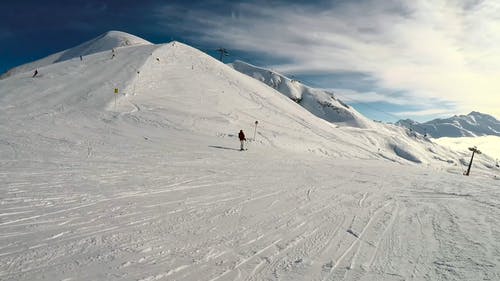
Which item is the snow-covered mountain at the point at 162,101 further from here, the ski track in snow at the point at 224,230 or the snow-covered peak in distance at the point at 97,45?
the snow-covered peak in distance at the point at 97,45

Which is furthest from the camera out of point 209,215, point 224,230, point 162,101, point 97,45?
point 97,45

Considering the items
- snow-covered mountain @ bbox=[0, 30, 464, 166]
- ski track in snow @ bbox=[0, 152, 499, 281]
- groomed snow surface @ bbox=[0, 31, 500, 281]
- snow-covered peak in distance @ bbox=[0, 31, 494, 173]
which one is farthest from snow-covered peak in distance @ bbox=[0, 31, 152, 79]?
ski track in snow @ bbox=[0, 152, 499, 281]

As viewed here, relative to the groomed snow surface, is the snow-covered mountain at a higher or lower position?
higher

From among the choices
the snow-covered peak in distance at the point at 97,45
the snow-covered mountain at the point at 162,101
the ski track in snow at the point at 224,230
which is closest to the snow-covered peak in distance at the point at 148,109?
the snow-covered mountain at the point at 162,101

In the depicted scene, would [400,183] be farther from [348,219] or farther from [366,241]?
[366,241]

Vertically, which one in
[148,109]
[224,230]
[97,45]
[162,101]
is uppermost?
[97,45]

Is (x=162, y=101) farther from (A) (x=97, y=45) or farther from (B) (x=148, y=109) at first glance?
(A) (x=97, y=45)

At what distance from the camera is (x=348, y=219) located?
8.09 meters

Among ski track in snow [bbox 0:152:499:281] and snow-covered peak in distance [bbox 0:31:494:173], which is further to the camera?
snow-covered peak in distance [bbox 0:31:494:173]

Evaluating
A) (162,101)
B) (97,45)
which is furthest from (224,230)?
(97,45)

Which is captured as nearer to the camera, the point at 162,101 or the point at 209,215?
the point at 209,215

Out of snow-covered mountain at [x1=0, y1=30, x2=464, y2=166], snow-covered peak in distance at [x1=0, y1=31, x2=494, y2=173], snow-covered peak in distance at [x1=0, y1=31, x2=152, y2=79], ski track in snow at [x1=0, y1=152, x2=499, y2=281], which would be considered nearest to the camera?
ski track in snow at [x1=0, y1=152, x2=499, y2=281]

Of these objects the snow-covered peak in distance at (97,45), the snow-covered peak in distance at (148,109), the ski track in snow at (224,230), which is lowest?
the ski track in snow at (224,230)

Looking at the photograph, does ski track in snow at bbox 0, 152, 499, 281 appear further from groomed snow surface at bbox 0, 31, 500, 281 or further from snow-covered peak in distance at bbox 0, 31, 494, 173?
snow-covered peak in distance at bbox 0, 31, 494, 173
